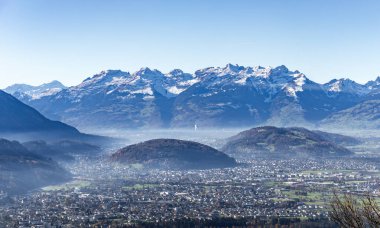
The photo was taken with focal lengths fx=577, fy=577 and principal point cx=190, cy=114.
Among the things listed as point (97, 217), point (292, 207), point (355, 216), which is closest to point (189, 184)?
point (292, 207)

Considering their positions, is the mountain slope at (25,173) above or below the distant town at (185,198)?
above

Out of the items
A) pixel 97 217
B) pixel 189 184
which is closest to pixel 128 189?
pixel 189 184

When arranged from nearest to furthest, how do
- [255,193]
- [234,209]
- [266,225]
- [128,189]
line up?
[266,225] < [234,209] < [255,193] < [128,189]

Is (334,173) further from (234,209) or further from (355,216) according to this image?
(355,216)

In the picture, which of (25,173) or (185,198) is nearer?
(185,198)

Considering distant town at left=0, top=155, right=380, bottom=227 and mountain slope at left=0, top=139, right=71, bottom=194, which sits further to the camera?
mountain slope at left=0, top=139, right=71, bottom=194

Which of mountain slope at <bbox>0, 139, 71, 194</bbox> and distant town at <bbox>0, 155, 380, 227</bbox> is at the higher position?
mountain slope at <bbox>0, 139, 71, 194</bbox>

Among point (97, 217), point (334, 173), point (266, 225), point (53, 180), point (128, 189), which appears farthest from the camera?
point (334, 173)

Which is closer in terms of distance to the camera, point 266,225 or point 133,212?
point 266,225

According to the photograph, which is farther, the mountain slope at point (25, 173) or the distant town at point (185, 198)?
the mountain slope at point (25, 173)

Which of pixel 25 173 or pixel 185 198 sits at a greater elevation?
pixel 25 173
